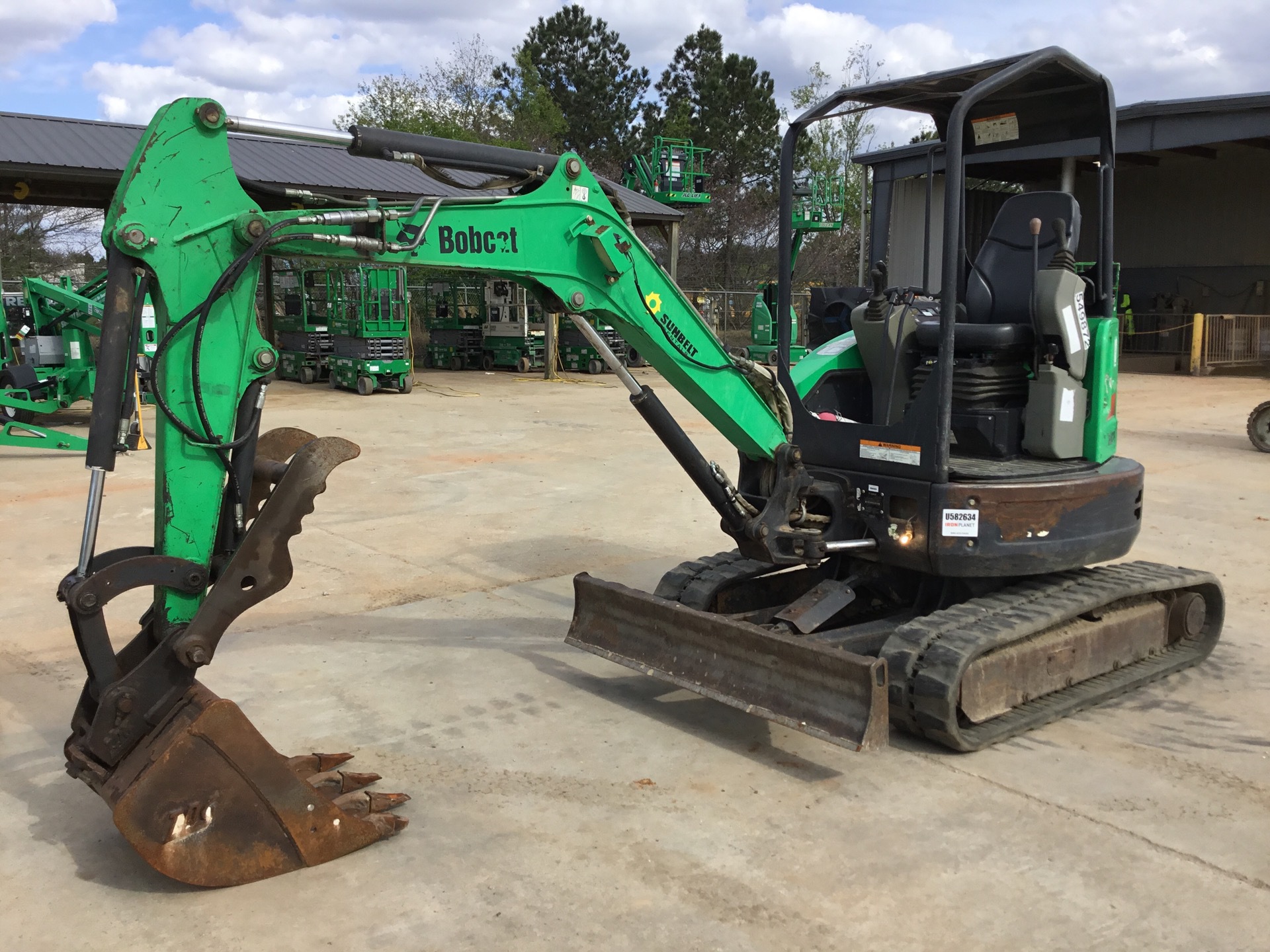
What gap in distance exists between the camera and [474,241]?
4246 millimetres

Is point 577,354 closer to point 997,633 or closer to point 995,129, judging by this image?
point 995,129

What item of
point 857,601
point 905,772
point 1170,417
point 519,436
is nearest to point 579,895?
point 905,772

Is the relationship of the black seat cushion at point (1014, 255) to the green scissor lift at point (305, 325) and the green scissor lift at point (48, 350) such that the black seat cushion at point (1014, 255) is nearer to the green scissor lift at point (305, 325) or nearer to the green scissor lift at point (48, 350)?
the green scissor lift at point (48, 350)

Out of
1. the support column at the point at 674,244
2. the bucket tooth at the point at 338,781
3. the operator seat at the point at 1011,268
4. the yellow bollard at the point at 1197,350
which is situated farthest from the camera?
the support column at the point at 674,244

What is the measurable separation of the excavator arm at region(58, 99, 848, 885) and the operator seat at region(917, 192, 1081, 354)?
8.84 feet

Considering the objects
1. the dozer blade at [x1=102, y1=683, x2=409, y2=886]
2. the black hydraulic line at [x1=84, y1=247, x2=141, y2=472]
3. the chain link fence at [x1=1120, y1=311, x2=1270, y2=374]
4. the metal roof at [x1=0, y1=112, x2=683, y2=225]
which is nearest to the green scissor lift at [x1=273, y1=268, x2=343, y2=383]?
the metal roof at [x1=0, y1=112, x2=683, y2=225]

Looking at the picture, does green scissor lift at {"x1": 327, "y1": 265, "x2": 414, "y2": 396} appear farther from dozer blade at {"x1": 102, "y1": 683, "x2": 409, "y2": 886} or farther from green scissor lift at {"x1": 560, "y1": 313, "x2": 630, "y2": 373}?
dozer blade at {"x1": 102, "y1": 683, "x2": 409, "y2": 886}

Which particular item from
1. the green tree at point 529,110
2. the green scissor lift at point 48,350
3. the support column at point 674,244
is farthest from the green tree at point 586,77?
the green scissor lift at point 48,350

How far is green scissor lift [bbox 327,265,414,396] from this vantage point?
2014 centimetres

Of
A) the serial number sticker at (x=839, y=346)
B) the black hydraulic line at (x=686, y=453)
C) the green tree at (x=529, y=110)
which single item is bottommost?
the black hydraulic line at (x=686, y=453)

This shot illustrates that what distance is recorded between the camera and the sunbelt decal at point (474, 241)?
4.16 m

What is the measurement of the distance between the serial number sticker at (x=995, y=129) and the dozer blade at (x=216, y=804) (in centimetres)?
434

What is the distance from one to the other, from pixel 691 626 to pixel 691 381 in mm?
1130

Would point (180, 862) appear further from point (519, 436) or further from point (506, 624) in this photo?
point (519, 436)
